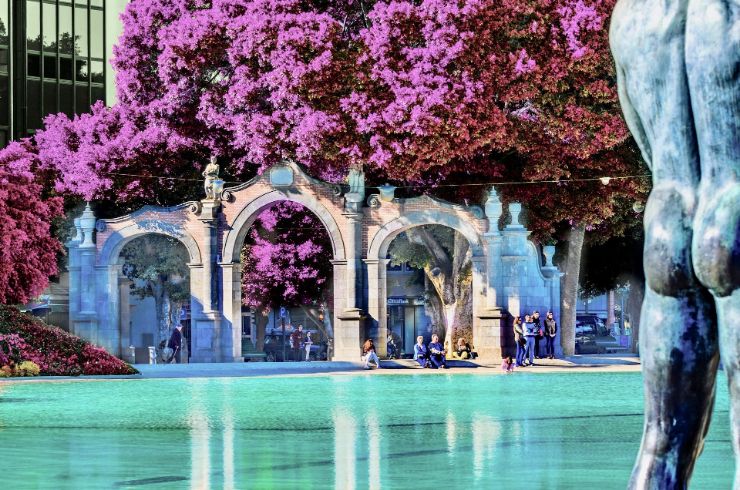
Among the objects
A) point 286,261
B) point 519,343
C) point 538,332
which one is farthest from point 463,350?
point 286,261

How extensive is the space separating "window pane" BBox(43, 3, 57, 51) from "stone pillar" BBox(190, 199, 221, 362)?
90.8 feet

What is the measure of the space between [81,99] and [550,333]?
32681 mm

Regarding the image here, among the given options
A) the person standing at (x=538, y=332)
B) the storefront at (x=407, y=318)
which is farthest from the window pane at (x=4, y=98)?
the person standing at (x=538, y=332)

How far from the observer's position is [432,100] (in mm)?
33719

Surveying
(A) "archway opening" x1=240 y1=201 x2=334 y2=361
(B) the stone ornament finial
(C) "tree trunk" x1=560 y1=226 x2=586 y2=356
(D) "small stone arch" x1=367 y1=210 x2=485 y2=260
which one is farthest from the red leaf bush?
(C) "tree trunk" x1=560 y1=226 x2=586 y2=356

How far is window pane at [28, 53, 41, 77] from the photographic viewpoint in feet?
204

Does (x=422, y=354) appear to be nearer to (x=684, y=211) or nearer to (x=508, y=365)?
(x=508, y=365)

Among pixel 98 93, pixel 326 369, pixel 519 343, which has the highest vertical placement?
pixel 98 93

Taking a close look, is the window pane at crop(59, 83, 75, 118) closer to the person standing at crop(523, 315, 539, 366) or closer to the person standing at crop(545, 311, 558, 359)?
the person standing at crop(545, 311, 558, 359)

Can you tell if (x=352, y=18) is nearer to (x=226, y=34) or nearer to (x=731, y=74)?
(x=226, y=34)

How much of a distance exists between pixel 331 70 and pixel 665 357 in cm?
3138

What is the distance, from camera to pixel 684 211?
392 centimetres

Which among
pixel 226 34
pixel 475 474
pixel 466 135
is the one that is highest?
pixel 226 34

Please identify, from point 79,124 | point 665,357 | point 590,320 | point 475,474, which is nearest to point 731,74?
point 665,357
